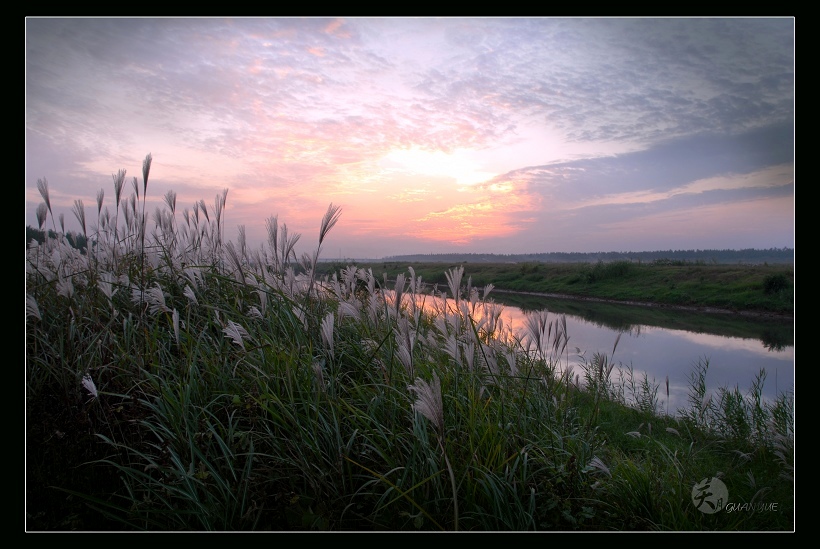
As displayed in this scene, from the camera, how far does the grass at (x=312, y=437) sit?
230 cm

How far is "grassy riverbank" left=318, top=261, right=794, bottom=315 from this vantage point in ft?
13.0

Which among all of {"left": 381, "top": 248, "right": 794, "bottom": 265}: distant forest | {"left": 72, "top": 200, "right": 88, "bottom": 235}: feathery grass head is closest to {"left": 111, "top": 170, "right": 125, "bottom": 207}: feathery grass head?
{"left": 72, "top": 200, "right": 88, "bottom": 235}: feathery grass head

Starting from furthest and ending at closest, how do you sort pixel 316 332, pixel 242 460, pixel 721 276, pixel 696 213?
pixel 721 276 < pixel 696 213 < pixel 316 332 < pixel 242 460

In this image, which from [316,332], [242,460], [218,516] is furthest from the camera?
[316,332]

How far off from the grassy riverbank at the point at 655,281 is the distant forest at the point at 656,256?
0.11 metres

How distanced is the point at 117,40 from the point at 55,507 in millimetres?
3200

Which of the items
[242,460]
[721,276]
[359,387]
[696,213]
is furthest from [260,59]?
[721,276]

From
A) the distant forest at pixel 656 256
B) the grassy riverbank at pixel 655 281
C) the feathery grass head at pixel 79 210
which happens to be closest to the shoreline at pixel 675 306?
the grassy riverbank at pixel 655 281

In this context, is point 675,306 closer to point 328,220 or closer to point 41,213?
point 328,220

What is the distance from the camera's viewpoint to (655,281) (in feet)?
27.8

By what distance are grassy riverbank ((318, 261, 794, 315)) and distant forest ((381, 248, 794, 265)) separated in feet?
0.37

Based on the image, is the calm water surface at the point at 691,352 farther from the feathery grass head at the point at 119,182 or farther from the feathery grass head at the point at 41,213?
the feathery grass head at the point at 41,213
